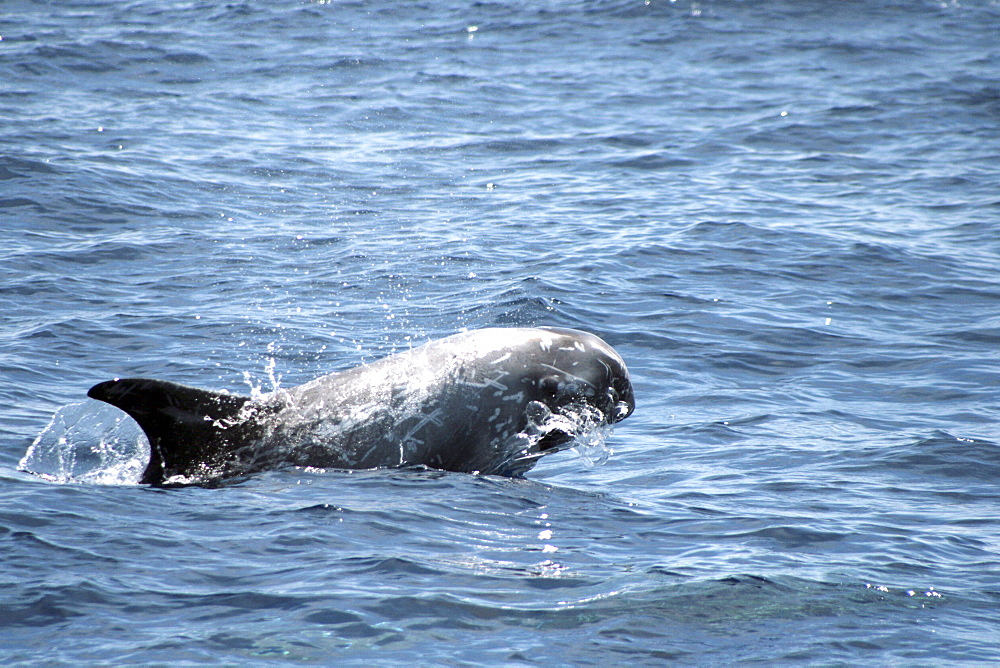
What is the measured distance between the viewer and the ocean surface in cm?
699

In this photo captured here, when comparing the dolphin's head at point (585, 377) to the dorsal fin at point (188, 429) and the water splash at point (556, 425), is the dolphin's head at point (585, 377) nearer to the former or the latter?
the water splash at point (556, 425)

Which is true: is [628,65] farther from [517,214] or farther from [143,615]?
[143,615]

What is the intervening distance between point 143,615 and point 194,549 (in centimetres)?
99

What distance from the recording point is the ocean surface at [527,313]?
275 inches

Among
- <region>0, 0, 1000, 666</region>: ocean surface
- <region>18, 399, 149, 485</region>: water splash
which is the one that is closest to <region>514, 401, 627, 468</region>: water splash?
<region>0, 0, 1000, 666</region>: ocean surface

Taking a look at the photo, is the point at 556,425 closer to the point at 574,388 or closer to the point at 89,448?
the point at 574,388

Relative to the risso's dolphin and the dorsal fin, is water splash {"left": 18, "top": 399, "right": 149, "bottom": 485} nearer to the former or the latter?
the dorsal fin

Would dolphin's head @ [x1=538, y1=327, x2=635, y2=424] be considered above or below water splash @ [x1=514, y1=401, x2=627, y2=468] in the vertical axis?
above

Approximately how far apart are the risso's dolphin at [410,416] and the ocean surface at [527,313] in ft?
0.78

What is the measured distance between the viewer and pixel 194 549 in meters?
7.63

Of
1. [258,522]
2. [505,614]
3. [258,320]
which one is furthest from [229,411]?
[258,320]

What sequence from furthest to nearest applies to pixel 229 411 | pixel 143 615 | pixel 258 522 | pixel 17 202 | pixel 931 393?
1. pixel 17 202
2. pixel 931 393
3. pixel 229 411
4. pixel 258 522
5. pixel 143 615

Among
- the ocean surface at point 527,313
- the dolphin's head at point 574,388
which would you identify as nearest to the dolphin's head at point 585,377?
the dolphin's head at point 574,388

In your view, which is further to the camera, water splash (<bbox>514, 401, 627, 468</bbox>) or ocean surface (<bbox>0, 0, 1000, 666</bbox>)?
water splash (<bbox>514, 401, 627, 468</bbox>)
